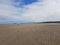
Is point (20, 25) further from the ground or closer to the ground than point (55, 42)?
further from the ground

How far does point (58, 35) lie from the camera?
1.92 m

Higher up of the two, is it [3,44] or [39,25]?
[39,25]

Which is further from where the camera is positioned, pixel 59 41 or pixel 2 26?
pixel 2 26

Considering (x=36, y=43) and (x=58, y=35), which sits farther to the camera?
(x=58, y=35)

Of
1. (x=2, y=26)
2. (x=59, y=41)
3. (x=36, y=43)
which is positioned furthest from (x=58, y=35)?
(x=2, y=26)

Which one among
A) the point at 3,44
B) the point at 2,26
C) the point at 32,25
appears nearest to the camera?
the point at 3,44

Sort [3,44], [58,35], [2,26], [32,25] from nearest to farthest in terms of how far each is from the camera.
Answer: [3,44]
[58,35]
[2,26]
[32,25]

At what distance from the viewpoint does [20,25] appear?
2.66 meters

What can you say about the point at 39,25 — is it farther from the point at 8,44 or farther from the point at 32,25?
the point at 8,44

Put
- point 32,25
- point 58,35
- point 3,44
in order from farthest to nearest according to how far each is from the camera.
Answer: point 32,25 → point 58,35 → point 3,44

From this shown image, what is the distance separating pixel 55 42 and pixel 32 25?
43.5 inches

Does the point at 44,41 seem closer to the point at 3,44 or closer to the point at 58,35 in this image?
the point at 58,35

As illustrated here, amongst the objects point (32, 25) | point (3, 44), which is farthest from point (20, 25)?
point (3, 44)

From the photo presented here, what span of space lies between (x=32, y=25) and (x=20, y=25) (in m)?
0.23
